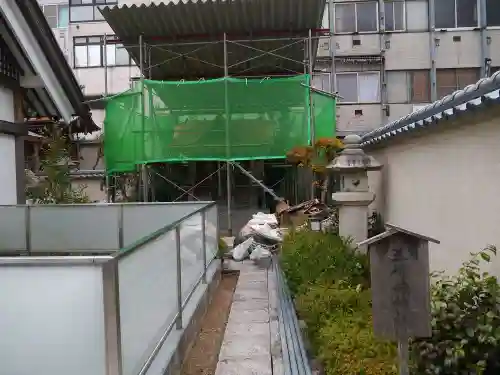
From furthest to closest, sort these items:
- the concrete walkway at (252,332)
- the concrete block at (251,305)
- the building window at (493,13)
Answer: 1. the building window at (493,13)
2. the concrete block at (251,305)
3. the concrete walkway at (252,332)

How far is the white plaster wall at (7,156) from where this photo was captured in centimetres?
798

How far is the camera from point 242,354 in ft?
17.4

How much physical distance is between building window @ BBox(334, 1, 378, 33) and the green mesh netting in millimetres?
10044

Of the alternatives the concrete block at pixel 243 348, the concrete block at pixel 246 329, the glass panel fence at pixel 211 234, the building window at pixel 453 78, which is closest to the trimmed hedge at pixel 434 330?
the concrete block at pixel 243 348

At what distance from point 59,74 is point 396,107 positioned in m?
16.0

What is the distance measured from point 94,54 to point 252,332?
21.0 m

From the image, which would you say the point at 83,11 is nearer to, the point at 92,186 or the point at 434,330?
the point at 92,186

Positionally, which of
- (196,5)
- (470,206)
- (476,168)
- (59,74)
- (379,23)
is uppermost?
(379,23)

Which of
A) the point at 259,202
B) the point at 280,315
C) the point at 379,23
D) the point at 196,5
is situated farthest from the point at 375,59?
the point at 280,315

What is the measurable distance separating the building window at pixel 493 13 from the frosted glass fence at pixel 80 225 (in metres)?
18.1

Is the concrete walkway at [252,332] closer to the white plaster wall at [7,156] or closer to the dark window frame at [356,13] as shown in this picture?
the white plaster wall at [7,156]

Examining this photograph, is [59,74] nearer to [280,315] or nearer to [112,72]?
[280,315]

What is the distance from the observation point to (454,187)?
4953 millimetres

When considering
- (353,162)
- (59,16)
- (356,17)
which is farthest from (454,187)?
(59,16)
